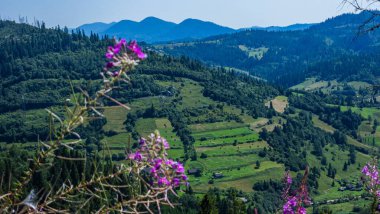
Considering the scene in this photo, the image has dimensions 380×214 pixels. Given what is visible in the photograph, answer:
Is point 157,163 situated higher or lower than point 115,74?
lower

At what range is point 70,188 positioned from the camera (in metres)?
3.90

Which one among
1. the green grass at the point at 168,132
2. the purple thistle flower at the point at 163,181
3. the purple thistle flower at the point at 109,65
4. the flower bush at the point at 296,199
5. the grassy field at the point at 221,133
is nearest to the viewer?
the purple thistle flower at the point at 109,65

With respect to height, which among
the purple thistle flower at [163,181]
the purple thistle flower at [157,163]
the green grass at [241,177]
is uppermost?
the purple thistle flower at [157,163]

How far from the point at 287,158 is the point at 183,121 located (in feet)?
158

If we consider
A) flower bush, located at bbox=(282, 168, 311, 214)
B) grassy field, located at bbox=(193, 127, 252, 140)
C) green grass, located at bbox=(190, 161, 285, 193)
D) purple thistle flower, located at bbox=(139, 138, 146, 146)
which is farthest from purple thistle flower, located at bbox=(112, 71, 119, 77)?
grassy field, located at bbox=(193, 127, 252, 140)

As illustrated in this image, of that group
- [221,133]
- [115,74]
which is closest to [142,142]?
[115,74]

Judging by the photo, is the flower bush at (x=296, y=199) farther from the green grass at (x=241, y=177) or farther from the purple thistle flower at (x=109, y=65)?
the green grass at (x=241, y=177)

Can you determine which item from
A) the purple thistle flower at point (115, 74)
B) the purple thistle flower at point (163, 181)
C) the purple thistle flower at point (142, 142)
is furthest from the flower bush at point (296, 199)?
the purple thistle flower at point (115, 74)

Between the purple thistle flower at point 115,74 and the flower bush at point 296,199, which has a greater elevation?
the purple thistle flower at point 115,74

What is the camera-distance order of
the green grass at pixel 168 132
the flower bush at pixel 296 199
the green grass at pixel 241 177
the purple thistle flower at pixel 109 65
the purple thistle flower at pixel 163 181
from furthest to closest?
the green grass at pixel 168 132, the green grass at pixel 241 177, the flower bush at pixel 296 199, the purple thistle flower at pixel 163 181, the purple thistle flower at pixel 109 65

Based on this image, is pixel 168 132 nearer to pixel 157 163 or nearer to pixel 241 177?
pixel 241 177

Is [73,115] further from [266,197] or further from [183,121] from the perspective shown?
[183,121]

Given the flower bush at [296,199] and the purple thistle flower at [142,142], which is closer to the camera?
the purple thistle flower at [142,142]

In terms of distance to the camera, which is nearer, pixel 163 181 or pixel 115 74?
pixel 115 74
